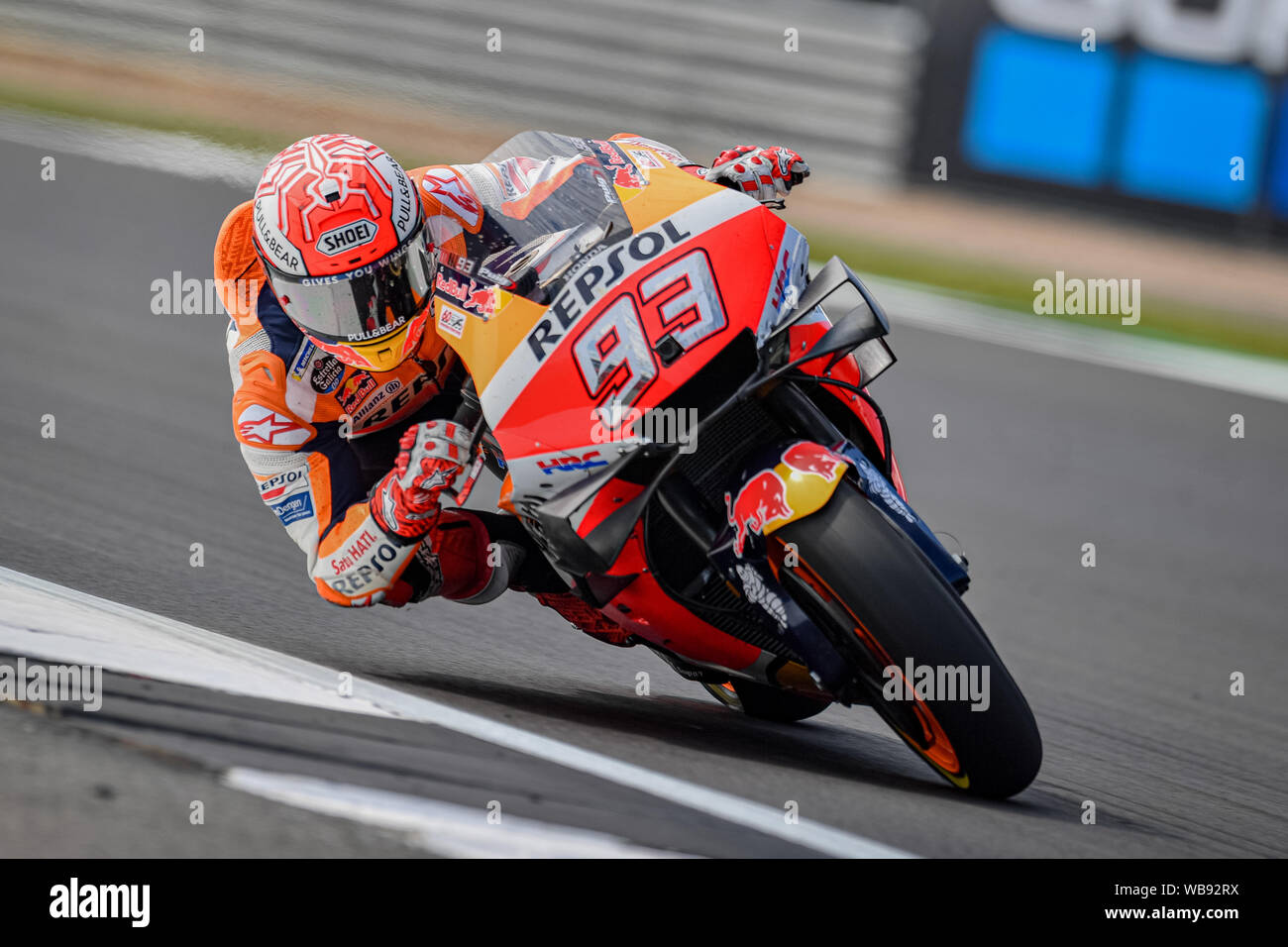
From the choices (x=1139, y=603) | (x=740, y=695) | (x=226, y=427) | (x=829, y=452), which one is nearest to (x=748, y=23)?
(x=226, y=427)

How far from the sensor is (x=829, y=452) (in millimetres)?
2852

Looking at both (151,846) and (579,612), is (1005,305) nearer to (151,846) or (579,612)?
(579,612)

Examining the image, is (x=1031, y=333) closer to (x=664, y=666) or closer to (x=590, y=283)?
(x=664, y=666)

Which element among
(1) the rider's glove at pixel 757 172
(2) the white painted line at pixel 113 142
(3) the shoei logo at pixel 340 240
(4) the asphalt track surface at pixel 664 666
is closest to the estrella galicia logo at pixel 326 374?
(3) the shoei logo at pixel 340 240

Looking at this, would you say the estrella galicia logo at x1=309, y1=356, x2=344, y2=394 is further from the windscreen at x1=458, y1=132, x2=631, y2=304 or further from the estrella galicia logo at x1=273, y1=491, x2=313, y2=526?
the windscreen at x1=458, y1=132, x2=631, y2=304

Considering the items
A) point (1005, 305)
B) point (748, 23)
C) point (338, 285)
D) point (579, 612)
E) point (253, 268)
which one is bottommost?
point (579, 612)

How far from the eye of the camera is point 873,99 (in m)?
11.3

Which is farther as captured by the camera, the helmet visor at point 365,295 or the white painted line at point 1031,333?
the white painted line at point 1031,333

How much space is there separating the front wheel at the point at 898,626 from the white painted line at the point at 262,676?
286 mm

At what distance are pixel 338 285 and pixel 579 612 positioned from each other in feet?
3.70

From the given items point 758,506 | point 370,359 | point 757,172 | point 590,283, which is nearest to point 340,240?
point 370,359

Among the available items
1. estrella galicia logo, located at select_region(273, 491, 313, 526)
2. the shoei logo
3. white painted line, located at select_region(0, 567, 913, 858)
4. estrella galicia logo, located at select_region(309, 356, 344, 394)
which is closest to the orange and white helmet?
the shoei logo

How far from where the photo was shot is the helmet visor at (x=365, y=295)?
315 centimetres

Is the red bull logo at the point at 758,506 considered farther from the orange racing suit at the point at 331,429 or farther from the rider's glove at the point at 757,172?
the rider's glove at the point at 757,172
